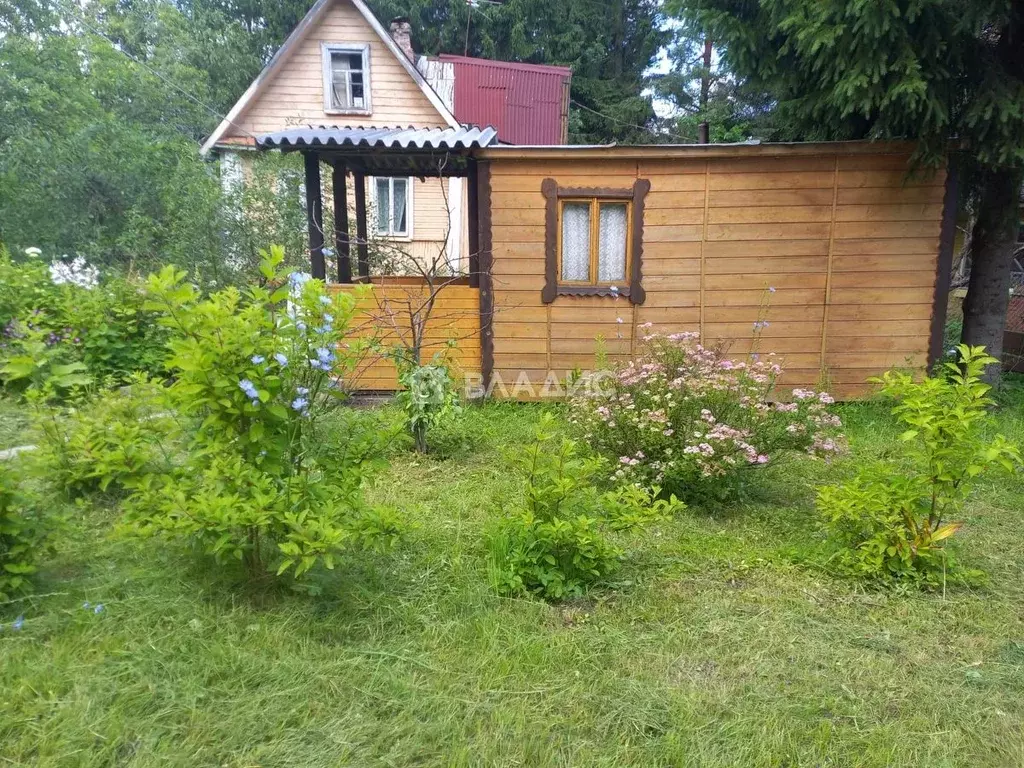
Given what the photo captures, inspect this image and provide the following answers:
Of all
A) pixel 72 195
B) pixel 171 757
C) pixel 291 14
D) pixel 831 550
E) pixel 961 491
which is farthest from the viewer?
pixel 291 14

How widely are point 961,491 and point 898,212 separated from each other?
14.8ft

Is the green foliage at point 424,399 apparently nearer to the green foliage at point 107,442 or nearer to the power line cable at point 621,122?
the green foliage at point 107,442

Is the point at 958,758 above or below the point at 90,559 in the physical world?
below

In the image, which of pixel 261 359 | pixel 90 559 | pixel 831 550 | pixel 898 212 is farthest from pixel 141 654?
A: pixel 898 212

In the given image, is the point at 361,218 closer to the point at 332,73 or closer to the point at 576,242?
the point at 576,242

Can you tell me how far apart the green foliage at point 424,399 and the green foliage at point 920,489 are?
277 centimetres

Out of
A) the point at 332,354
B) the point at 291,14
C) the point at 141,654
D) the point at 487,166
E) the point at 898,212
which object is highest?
the point at 291,14

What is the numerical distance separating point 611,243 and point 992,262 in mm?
4146

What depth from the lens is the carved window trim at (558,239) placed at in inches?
260

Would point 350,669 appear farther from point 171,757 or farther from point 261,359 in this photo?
point 261,359

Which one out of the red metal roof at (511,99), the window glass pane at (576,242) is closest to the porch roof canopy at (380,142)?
the window glass pane at (576,242)

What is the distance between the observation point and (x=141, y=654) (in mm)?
2303

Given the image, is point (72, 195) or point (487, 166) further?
point (72, 195)

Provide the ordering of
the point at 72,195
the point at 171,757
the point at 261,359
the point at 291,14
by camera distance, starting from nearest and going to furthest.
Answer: the point at 171,757, the point at 261,359, the point at 72,195, the point at 291,14
